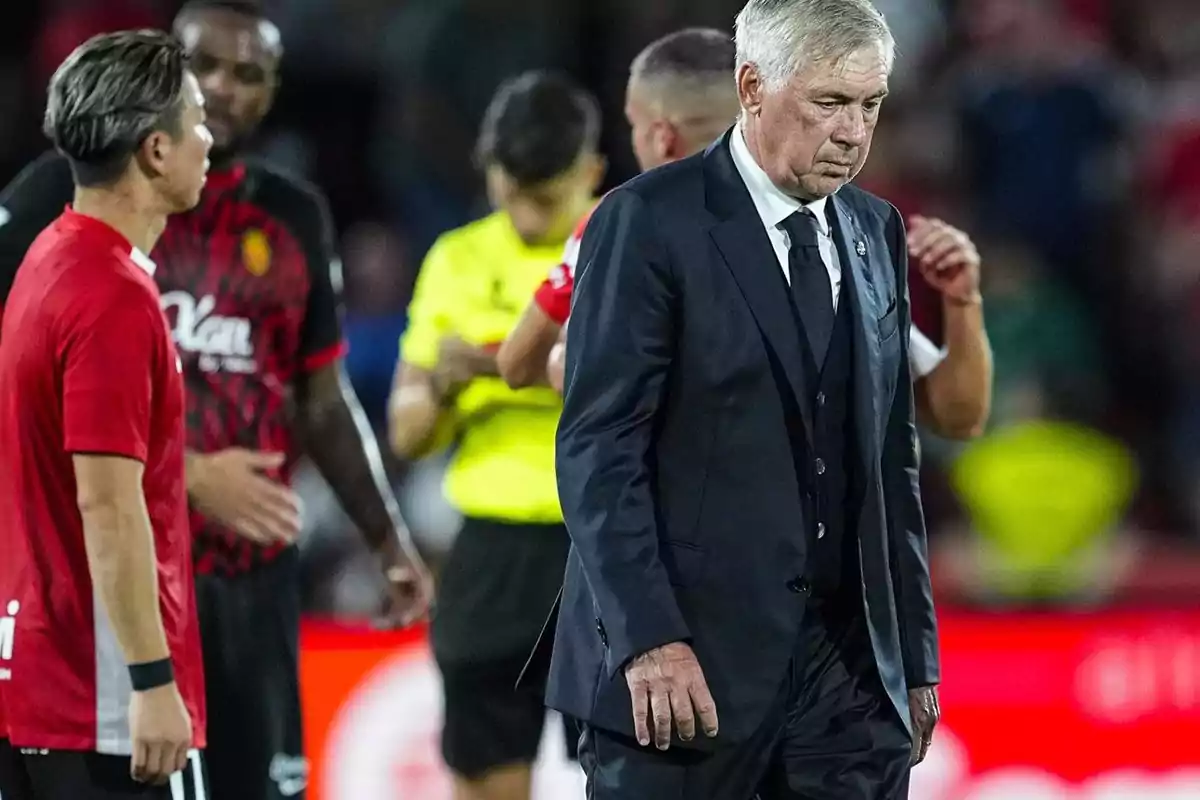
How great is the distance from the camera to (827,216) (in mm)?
3635

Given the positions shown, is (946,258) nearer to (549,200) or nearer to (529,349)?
(529,349)

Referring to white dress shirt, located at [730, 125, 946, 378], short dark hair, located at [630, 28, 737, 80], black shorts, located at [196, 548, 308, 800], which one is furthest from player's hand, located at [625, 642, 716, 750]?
black shorts, located at [196, 548, 308, 800]

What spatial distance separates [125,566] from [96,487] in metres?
0.14

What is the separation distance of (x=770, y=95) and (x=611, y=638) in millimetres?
903

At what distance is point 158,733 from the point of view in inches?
145

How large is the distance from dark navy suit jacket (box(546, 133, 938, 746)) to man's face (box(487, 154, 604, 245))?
5.74ft

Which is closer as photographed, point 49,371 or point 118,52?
point 49,371

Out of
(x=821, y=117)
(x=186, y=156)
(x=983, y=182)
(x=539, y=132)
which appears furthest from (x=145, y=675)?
(x=983, y=182)

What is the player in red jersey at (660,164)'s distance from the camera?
4254mm

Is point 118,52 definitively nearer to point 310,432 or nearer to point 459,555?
point 310,432

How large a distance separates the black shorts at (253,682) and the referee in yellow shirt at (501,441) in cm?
50

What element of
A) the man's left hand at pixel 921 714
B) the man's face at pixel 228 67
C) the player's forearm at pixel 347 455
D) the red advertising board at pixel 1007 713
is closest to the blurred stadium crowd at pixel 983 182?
the red advertising board at pixel 1007 713

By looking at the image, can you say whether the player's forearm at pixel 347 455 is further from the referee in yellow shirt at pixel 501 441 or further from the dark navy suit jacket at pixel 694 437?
the dark navy suit jacket at pixel 694 437

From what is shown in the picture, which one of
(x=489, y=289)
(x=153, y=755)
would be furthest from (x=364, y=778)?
(x=153, y=755)
